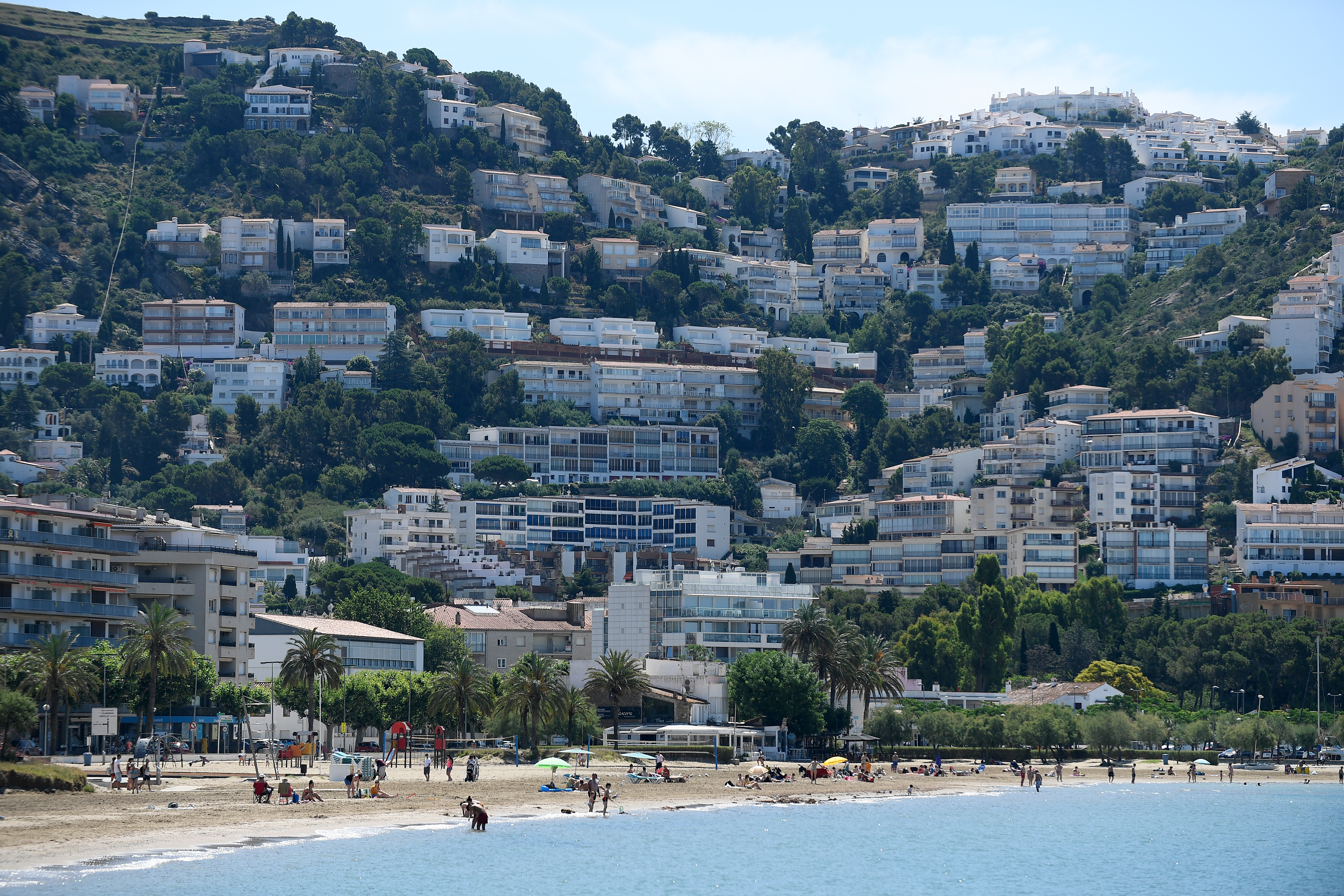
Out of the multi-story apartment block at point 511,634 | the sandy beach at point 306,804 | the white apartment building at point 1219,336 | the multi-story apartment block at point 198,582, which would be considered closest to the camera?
the sandy beach at point 306,804

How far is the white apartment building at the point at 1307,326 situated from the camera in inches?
6919

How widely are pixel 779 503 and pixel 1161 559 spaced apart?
43.1 meters

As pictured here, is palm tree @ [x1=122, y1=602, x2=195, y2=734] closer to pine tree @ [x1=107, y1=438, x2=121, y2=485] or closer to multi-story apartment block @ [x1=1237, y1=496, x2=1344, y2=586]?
multi-story apartment block @ [x1=1237, y1=496, x2=1344, y2=586]

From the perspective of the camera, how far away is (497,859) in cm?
6072

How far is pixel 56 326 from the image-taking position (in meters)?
193

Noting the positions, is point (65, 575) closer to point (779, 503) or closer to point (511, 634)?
point (511, 634)

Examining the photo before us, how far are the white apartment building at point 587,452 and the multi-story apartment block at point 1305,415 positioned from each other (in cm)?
4919

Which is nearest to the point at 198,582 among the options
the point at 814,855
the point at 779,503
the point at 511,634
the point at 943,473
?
the point at 814,855

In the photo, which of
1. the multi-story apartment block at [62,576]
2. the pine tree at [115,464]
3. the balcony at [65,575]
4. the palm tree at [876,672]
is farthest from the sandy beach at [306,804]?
the pine tree at [115,464]

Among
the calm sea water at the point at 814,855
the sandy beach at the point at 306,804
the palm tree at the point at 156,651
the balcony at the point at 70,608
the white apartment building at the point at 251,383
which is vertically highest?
the white apartment building at the point at 251,383

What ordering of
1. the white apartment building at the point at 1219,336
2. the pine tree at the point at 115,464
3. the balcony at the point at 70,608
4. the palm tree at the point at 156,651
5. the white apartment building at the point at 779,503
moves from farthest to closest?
the white apartment building at the point at 1219,336 < the white apartment building at the point at 779,503 < the pine tree at the point at 115,464 < the balcony at the point at 70,608 < the palm tree at the point at 156,651

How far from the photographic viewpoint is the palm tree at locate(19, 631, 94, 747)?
225ft

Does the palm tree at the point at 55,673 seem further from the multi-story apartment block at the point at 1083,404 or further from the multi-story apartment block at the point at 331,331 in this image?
the multi-story apartment block at the point at 331,331

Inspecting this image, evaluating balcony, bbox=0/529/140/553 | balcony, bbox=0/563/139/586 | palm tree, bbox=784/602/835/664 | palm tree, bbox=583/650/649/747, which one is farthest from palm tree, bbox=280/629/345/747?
palm tree, bbox=784/602/835/664
